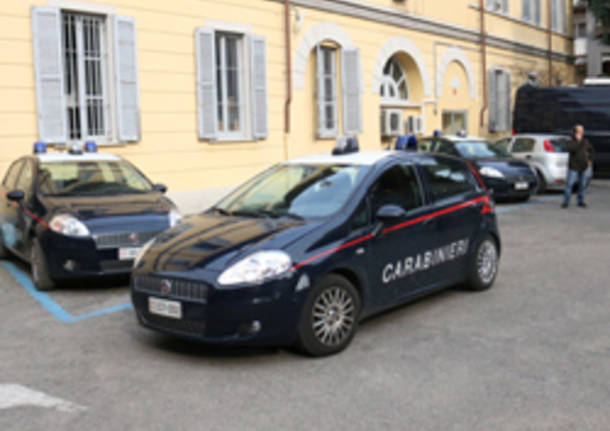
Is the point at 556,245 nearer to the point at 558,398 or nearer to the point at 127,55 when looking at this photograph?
the point at 558,398

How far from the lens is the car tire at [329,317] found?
17.1ft

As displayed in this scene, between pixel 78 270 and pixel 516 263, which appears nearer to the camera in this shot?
pixel 78 270

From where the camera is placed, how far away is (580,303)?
6.87 meters

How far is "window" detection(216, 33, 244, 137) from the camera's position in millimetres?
15047

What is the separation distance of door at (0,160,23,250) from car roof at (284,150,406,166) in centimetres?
386

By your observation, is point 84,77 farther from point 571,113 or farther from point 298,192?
point 571,113

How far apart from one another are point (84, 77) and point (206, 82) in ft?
8.38

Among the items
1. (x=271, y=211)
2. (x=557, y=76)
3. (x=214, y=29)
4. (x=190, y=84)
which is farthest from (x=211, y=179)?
(x=557, y=76)

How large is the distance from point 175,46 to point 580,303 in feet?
30.8

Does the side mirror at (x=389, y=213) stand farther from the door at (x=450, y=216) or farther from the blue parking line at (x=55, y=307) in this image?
the blue parking line at (x=55, y=307)

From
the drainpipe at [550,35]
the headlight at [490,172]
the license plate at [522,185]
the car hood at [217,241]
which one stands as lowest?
the car hood at [217,241]

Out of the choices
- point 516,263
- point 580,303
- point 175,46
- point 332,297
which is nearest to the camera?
point 332,297

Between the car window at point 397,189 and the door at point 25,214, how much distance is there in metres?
4.07

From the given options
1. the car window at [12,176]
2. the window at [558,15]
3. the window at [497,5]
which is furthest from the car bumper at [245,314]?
the window at [558,15]
